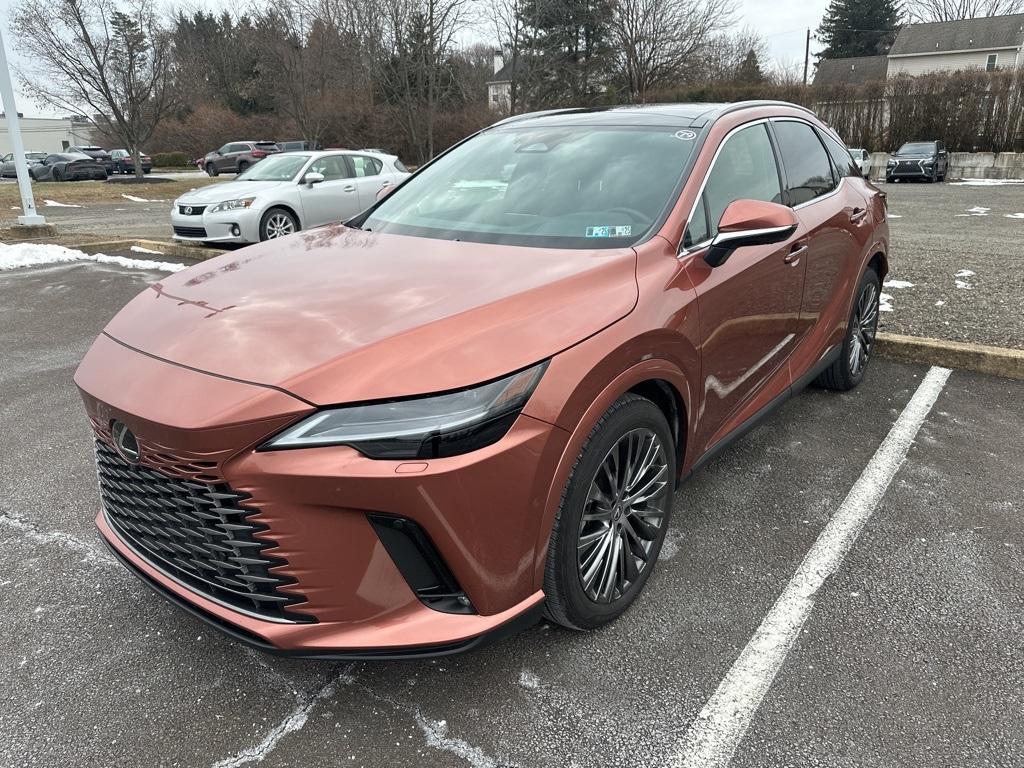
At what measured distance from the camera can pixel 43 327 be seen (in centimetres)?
651

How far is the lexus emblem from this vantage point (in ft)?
6.55

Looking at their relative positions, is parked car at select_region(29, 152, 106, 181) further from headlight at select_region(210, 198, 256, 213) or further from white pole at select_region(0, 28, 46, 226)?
headlight at select_region(210, 198, 256, 213)

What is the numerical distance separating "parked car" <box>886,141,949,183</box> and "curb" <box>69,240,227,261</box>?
2568 centimetres

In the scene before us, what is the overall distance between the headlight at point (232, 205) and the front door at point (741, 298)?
8.52m

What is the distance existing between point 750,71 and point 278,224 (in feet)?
145

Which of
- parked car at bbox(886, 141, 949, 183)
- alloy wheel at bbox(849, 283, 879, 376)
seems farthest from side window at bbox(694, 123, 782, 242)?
parked car at bbox(886, 141, 949, 183)

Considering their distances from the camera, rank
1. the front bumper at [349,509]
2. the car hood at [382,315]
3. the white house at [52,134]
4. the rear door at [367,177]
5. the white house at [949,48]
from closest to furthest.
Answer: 1. the front bumper at [349,509]
2. the car hood at [382,315]
3. the rear door at [367,177]
4. the white house at [949,48]
5. the white house at [52,134]

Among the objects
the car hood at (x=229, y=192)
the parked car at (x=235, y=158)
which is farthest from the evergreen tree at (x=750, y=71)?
the car hood at (x=229, y=192)

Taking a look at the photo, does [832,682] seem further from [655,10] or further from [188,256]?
[655,10]

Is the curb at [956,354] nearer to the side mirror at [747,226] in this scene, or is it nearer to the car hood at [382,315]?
the side mirror at [747,226]

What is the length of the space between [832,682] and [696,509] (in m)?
1.14

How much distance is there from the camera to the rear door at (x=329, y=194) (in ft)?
36.3

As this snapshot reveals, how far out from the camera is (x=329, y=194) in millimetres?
11344

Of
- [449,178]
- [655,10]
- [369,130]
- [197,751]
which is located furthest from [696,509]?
[655,10]
